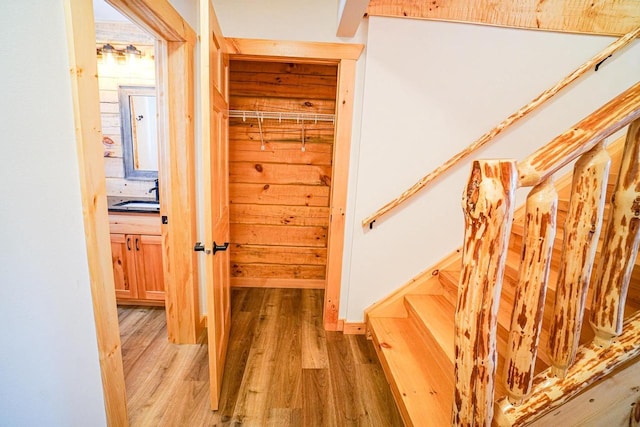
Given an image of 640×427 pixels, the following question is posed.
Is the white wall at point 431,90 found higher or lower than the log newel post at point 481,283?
higher

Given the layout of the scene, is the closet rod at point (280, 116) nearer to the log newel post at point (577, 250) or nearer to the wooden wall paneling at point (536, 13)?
the wooden wall paneling at point (536, 13)

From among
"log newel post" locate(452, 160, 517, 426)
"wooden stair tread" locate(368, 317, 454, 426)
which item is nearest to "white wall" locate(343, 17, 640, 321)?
"wooden stair tread" locate(368, 317, 454, 426)

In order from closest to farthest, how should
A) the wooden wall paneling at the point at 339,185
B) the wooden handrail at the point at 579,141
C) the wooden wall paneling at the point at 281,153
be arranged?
the wooden handrail at the point at 579,141
the wooden wall paneling at the point at 339,185
the wooden wall paneling at the point at 281,153

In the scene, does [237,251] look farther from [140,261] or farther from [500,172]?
[500,172]

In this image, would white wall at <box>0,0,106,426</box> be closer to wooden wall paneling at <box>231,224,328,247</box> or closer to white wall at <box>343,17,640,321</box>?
white wall at <box>343,17,640,321</box>

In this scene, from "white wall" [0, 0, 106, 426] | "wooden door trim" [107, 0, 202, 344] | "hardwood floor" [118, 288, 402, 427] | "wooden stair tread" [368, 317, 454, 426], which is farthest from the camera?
"wooden door trim" [107, 0, 202, 344]

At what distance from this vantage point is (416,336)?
1.89 metres

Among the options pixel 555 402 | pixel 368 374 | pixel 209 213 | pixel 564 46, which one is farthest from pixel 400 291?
pixel 564 46

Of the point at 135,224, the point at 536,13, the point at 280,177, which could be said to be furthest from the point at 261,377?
the point at 536,13

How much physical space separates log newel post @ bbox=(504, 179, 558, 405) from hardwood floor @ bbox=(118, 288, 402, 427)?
93 centimetres

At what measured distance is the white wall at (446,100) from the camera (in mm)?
1857

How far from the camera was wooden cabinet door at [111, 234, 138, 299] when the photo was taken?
216 cm

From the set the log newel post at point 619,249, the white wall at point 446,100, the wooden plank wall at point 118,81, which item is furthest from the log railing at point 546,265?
the wooden plank wall at point 118,81

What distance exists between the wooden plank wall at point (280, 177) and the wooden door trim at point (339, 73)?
0.72 meters
